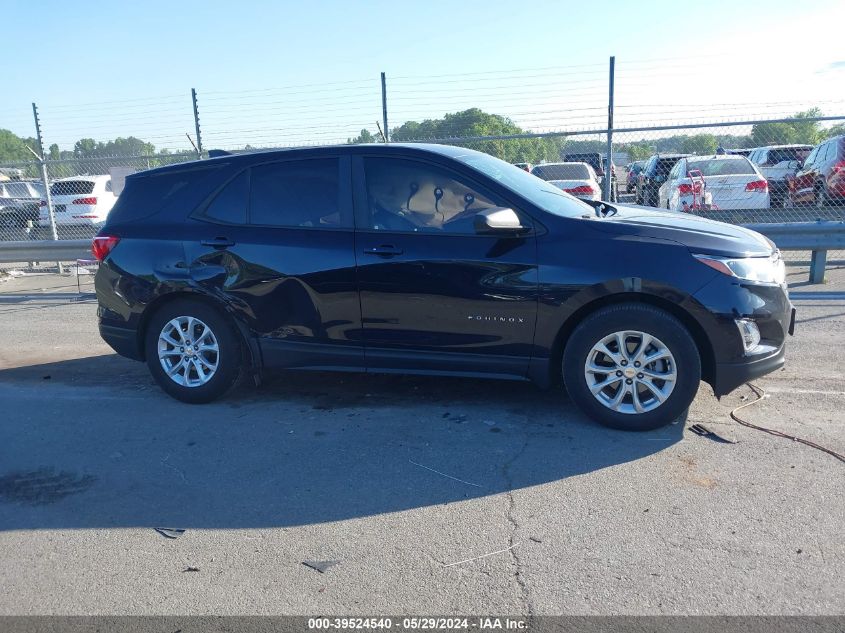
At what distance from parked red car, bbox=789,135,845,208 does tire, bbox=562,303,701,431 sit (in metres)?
11.3

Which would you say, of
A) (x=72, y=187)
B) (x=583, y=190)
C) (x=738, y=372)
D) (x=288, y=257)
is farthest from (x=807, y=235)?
(x=72, y=187)

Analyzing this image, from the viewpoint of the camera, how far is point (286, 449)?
15.4 feet

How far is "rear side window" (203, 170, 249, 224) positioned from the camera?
542 centimetres

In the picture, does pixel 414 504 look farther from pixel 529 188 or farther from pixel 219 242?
pixel 219 242

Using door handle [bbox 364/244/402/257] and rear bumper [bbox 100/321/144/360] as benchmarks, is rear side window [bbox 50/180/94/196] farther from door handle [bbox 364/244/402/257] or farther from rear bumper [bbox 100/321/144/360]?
door handle [bbox 364/244/402/257]

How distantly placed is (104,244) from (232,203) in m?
1.15

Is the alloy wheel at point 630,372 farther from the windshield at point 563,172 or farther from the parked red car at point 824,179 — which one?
the windshield at point 563,172

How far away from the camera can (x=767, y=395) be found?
5.33 meters

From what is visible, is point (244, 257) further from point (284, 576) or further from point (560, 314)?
point (284, 576)

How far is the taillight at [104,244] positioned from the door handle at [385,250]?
6.92ft

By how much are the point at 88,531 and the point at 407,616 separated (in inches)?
72.0

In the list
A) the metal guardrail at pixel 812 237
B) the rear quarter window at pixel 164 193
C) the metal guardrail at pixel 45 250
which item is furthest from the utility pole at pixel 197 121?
the metal guardrail at pixel 812 237

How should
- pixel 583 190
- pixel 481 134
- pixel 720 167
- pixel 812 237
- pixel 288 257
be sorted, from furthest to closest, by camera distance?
pixel 583 190
pixel 720 167
pixel 481 134
pixel 812 237
pixel 288 257

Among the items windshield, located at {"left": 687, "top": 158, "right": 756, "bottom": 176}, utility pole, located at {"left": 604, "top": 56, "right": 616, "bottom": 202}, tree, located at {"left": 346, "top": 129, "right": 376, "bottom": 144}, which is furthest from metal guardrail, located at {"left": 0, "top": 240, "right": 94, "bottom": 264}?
windshield, located at {"left": 687, "top": 158, "right": 756, "bottom": 176}
